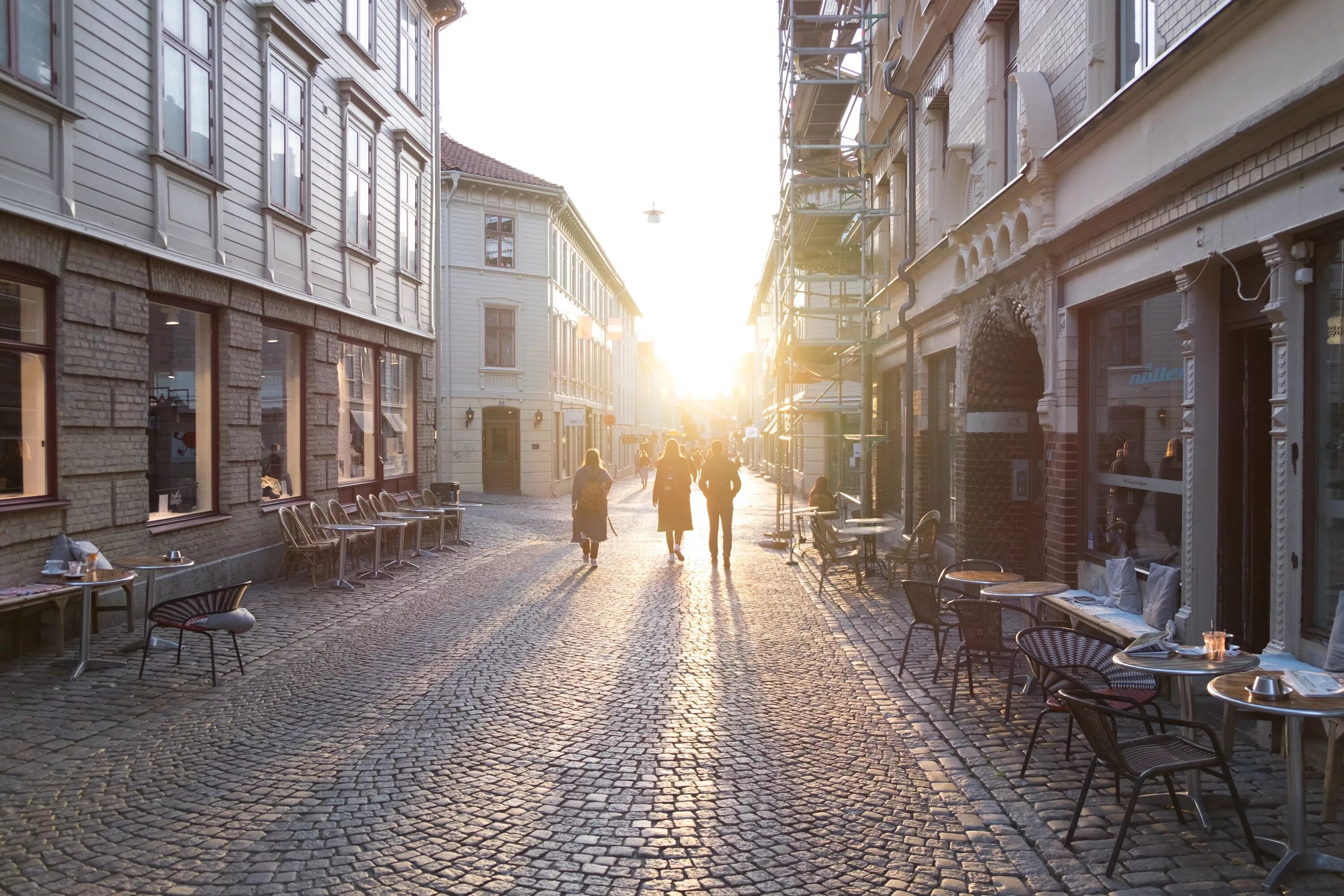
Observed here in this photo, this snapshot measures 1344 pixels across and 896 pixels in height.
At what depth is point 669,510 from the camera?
15734mm

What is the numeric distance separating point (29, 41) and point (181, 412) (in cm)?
395

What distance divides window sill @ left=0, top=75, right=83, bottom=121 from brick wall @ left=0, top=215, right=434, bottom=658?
103cm

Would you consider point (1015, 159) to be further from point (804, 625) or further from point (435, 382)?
point (435, 382)

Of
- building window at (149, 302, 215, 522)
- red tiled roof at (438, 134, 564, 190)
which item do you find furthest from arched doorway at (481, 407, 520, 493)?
building window at (149, 302, 215, 522)

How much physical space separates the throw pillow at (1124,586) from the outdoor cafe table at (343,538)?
8556 millimetres

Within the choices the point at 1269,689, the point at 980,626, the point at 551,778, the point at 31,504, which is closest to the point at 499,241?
the point at 31,504

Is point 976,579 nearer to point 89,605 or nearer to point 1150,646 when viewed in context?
point 1150,646

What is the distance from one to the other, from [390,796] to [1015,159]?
914 centimetres

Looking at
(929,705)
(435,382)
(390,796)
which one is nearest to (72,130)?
(390,796)

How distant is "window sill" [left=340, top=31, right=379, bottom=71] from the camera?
50.3ft

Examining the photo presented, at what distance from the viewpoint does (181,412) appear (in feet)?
36.3

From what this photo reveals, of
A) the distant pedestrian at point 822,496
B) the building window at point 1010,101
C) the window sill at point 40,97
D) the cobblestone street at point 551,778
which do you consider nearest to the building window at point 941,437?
the building window at point 1010,101

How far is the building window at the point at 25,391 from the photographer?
8.31 meters

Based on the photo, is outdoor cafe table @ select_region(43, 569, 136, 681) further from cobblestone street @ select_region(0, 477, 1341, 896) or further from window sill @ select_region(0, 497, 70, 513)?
window sill @ select_region(0, 497, 70, 513)
